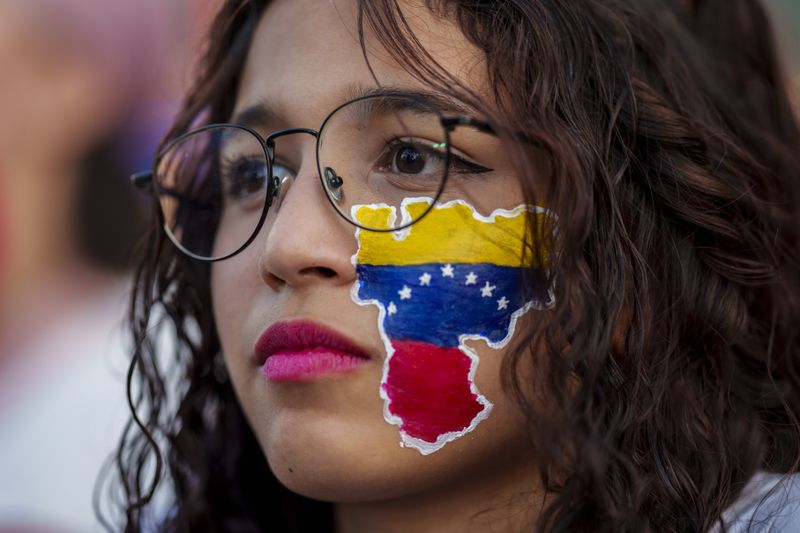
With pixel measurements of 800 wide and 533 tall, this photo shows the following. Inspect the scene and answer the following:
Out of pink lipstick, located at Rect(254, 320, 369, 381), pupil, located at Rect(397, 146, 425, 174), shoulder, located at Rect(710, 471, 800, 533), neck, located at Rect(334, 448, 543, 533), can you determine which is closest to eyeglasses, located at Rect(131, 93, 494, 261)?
pupil, located at Rect(397, 146, 425, 174)

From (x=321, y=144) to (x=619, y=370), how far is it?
2.12ft

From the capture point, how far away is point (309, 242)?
143 cm

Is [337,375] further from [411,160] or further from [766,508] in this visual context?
[766,508]

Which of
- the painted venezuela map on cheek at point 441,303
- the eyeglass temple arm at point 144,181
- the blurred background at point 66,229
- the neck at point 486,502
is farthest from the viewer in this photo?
the blurred background at point 66,229

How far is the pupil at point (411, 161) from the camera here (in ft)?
4.84

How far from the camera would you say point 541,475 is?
1.46 meters

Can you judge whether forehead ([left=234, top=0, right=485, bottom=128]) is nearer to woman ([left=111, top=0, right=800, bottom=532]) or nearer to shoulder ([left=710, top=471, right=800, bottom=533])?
woman ([left=111, top=0, right=800, bottom=532])

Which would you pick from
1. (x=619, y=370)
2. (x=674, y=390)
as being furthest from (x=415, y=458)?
(x=674, y=390)

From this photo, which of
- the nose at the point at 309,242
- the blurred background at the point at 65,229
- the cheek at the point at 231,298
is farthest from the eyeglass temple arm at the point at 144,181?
the blurred background at the point at 65,229

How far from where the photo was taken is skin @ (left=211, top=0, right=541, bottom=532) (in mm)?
1433

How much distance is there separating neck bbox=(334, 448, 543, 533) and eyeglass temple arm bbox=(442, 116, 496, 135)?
0.60 meters

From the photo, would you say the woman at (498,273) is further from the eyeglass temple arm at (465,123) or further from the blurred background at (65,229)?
the blurred background at (65,229)

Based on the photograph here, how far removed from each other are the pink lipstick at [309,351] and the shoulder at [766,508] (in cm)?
70

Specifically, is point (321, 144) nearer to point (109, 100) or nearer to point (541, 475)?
point (541, 475)
